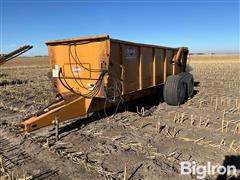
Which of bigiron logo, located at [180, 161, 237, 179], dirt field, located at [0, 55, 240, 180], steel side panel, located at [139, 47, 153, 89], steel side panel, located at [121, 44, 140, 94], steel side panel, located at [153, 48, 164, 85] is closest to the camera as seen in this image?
bigiron logo, located at [180, 161, 237, 179]

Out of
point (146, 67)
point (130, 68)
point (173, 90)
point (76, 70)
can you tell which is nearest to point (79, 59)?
point (76, 70)

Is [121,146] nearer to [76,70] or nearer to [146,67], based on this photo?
[76,70]

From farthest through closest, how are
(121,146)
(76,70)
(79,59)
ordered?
(76,70), (79,59), (121,146)

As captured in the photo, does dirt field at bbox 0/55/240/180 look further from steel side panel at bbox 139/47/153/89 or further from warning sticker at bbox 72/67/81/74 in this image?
warning sticker at bbox 72/67/81/74

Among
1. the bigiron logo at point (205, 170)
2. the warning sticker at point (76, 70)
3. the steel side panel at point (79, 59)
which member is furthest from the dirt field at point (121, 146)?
the warning sticker at point (76, 70)

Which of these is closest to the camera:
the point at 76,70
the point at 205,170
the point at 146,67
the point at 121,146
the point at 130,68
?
the point at 205,170

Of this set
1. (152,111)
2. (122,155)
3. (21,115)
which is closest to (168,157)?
(122,155)

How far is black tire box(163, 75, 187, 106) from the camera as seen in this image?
7.75 meters

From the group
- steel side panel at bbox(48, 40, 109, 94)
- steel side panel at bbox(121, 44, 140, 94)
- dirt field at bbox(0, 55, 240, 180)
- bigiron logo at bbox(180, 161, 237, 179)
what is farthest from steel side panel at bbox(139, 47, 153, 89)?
bigiron logo at bbox(180, 161, 237, 179)

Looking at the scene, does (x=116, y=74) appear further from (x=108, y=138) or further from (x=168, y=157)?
(x=168, y=157)

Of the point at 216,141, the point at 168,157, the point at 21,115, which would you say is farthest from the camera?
the point at 21,115

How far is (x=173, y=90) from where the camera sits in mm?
7719

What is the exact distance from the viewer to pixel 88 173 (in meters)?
3.71

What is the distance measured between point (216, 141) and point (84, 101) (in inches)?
119
